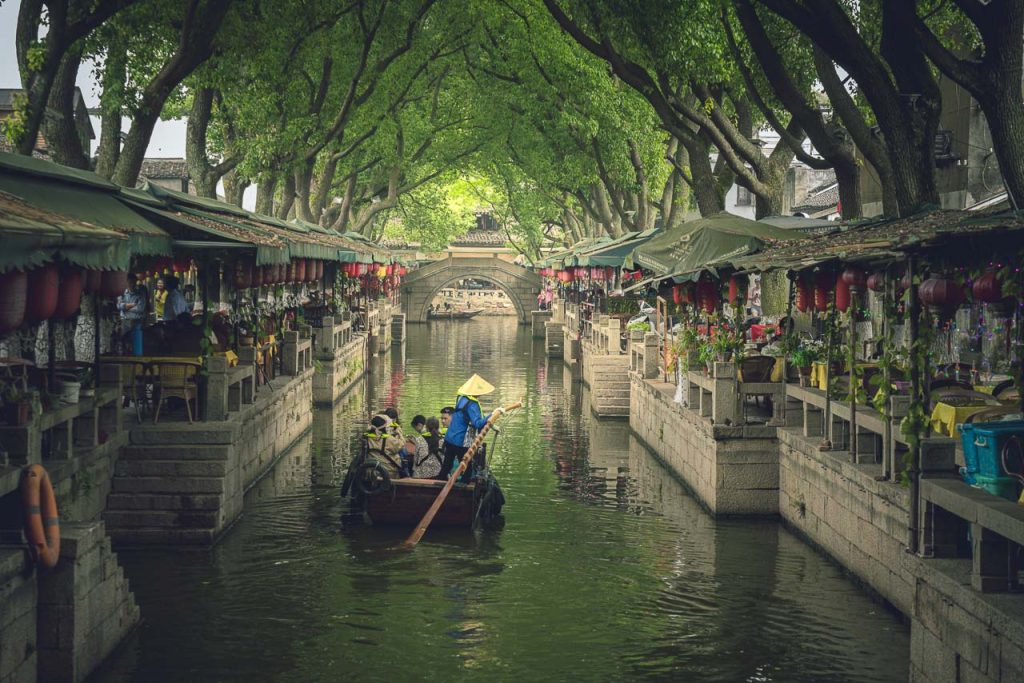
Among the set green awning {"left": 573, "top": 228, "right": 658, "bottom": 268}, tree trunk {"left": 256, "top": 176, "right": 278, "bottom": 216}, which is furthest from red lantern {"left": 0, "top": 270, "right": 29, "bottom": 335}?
green awning {"left": 573, "top": 228, "right": 658, "bottom": 268}

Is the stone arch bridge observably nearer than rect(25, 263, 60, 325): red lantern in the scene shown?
No

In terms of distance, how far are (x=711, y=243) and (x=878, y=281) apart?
5.15 metres

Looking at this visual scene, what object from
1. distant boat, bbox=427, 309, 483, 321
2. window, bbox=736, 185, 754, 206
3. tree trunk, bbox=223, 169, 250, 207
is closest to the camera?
tree trunk, bbox=223, 169, 250, 207

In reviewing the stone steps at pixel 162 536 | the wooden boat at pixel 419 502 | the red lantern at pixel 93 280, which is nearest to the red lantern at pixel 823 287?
the wooden boat at pixel 419 502

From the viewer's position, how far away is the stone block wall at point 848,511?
10188 mm

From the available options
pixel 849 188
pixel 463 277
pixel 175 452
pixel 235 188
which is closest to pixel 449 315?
pixel 463 277

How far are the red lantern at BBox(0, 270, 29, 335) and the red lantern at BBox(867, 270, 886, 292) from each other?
6.97 metres

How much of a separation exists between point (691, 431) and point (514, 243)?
47.9m

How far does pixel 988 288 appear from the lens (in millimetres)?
8867

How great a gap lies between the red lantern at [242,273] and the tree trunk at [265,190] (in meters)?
10.1

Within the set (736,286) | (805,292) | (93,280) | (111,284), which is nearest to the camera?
(93,280)

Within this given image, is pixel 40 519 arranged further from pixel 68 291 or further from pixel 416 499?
pixel 416 499

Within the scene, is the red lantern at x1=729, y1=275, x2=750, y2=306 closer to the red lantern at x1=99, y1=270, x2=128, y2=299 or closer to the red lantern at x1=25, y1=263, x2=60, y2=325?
the red lantern at x1=99, y1=270, x2=128, y2=299

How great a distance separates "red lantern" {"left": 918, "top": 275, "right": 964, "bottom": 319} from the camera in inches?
356
